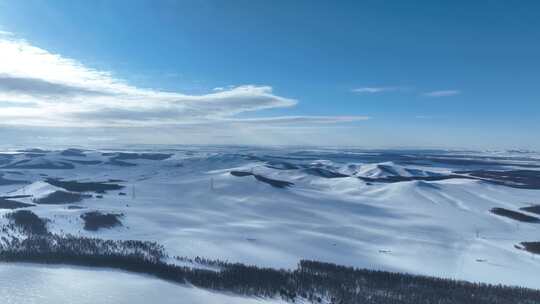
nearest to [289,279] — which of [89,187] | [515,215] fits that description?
[515,215]

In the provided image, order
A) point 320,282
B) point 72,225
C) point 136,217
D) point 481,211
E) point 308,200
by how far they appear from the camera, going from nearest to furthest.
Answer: point 320,282 → point 72,225 → point 136,217 → point 481,211 → point 308,200

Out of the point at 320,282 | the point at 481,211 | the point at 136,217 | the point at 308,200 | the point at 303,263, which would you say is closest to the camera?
the point at 320,282

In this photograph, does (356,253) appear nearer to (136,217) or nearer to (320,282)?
(320,282)

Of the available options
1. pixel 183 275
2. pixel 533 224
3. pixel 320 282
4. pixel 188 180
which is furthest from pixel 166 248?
pixel 188 180

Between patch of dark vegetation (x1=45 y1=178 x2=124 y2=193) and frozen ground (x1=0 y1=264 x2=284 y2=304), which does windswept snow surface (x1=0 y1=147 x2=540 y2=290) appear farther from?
frozen ground (x1=0 y1=264 x2=284 y2=304)

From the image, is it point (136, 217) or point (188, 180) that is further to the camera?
point (188, 180)

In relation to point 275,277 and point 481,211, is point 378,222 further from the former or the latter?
point 275,277
